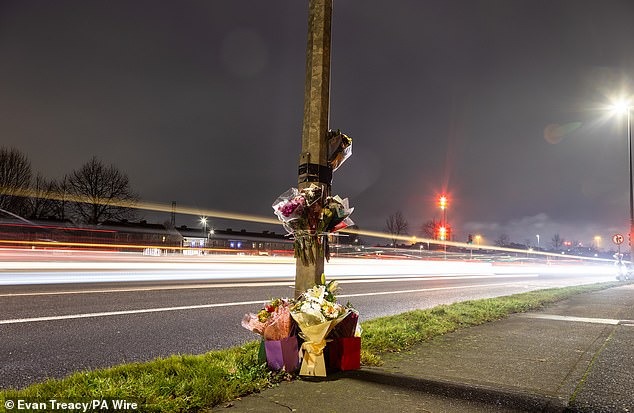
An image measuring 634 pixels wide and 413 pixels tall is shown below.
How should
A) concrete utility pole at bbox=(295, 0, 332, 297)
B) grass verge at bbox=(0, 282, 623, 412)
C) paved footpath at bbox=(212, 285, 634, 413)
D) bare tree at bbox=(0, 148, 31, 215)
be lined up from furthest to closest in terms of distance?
bare tree at bbox=(0, 148, 31, 215), concrete utility pole at bbox=(295, 0, 332, 297), paved footpath at bbox=(212, 285, 634, 413), grass verge at bbox=(0, 282, 623, 412)

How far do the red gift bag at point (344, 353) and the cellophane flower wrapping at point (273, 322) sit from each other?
1.85 feet

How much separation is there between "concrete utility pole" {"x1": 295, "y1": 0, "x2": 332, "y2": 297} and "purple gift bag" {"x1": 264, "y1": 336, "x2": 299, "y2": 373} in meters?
0.79

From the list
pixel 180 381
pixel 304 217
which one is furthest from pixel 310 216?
pixel 180 381

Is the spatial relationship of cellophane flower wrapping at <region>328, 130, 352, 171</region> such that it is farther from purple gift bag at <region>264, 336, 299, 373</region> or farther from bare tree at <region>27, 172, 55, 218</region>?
bare tree at <region>27, 172, 55, 218</region>

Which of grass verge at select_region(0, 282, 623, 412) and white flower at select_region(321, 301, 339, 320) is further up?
white flower at select_region(321, 301, 339, 320)

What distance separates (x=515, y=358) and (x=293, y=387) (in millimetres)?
2960

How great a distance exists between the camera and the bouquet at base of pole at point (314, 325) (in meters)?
4.40

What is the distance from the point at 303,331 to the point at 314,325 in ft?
0.46

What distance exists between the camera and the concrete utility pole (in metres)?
5.19

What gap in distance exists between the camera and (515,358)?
5.59 metres

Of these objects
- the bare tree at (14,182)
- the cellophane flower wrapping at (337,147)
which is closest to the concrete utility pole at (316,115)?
the cellophane flower wrapping at (337,147)

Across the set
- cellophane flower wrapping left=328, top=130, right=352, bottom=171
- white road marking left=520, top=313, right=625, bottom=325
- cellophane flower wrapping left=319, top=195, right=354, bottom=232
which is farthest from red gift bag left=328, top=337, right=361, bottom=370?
white road marking left=520, top=313, right=625, bottom=325

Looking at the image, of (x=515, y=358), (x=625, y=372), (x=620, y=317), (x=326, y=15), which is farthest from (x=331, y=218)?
(x=620, y=317)

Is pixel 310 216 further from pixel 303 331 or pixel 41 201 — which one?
pixel 41 201
